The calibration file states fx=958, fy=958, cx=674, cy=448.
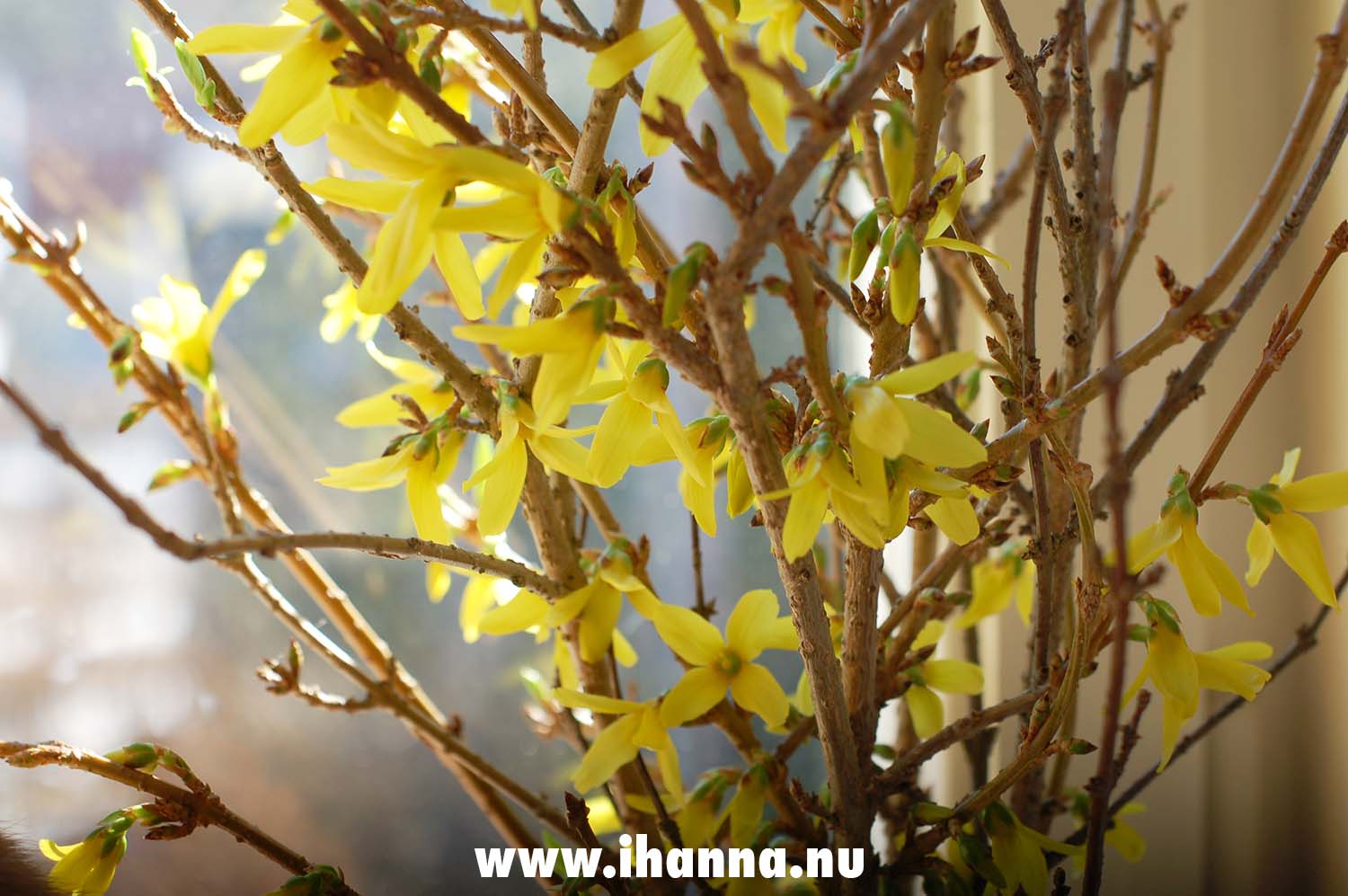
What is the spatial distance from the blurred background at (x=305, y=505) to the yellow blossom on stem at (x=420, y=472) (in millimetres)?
453

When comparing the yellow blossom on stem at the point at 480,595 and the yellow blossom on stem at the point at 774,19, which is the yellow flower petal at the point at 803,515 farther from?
the yellow blossom on stem at the point at 480,595

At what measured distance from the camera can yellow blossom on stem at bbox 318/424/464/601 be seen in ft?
1.47

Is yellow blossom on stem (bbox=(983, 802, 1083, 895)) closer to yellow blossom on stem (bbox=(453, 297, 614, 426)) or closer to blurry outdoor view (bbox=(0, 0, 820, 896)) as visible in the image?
yellow blossom on stem (bbox=(453, 297, 614, 426))

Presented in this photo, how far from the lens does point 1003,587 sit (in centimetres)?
60

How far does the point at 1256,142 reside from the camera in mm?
775

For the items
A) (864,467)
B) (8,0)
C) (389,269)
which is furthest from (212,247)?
(864,467)

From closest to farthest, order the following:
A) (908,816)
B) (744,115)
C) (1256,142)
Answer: (744,115) < (908,816) < (1256,142)

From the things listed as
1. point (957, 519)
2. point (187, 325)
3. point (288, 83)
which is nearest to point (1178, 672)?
point (957, 519)

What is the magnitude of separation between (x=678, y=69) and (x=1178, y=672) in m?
0.34

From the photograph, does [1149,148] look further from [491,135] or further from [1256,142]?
[491,135]

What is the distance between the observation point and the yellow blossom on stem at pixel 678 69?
Result: 0.33m

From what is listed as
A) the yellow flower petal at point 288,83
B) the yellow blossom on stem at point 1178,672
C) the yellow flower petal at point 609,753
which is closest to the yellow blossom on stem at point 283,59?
the yellow flower petal at point 288,83

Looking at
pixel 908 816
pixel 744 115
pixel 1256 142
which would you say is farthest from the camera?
pixel 1256 142

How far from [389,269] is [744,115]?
0.13 metres
